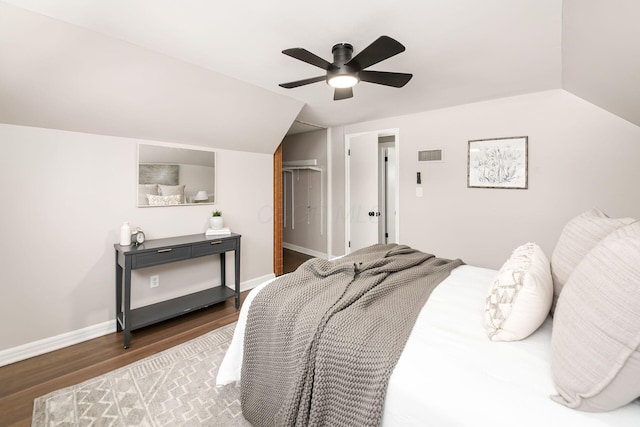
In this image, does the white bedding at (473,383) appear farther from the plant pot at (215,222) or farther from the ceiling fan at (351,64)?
the plant pot at (215,222)

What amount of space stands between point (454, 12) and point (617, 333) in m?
1.84

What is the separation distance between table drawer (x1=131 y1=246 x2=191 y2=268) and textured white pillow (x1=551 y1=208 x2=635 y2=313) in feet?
9.17

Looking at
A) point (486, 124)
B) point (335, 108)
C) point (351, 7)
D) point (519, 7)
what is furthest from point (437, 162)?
point (351, 7)

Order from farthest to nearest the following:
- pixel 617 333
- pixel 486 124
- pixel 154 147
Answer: pixel 486 124 → pixel 154 147 → pixel 617 333

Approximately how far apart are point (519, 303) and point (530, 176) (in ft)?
8.22

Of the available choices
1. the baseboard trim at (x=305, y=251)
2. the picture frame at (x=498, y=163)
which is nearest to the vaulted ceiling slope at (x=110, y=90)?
the picture frame at (x=498, y=163)

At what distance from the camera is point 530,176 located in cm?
305

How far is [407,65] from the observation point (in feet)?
8.05

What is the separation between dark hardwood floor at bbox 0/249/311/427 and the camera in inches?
71.5

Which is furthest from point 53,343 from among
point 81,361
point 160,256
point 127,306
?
point 160,256

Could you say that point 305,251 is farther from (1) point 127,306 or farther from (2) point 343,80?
(2) point 343,80

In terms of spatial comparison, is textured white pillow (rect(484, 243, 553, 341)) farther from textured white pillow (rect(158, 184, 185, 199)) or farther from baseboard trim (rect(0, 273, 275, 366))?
baseboard trim (rect(0, 273, 275, 366))

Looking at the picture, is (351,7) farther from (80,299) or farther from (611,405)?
(80,299)

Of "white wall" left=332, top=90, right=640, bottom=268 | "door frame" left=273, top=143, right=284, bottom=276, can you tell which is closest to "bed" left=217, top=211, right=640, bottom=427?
"white wall" left=332, top=90, right=640, bottom=268
